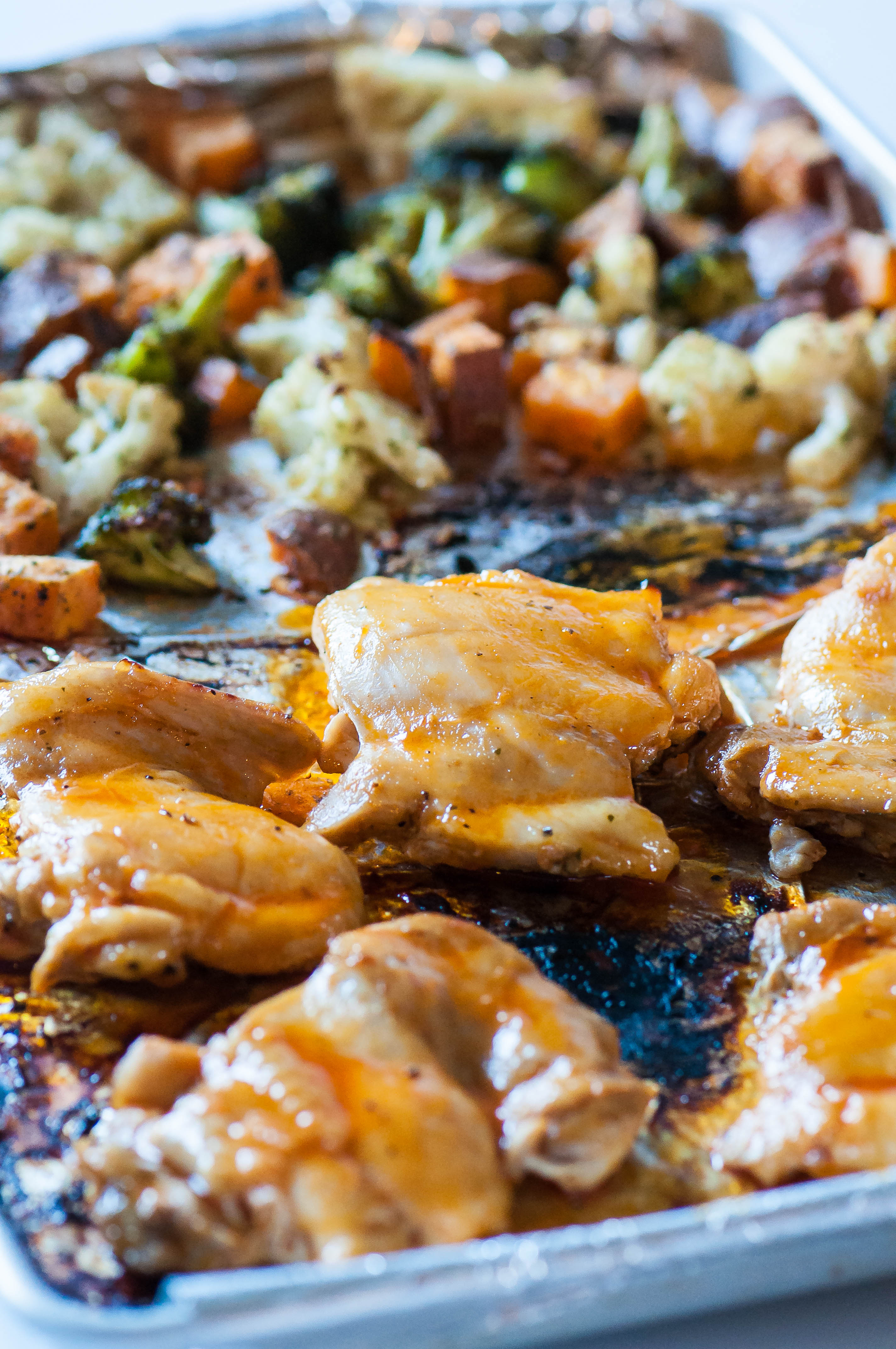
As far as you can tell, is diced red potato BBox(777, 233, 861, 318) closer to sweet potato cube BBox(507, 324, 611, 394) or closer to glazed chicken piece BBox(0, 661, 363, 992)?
sweet potato cube BBox(507, 324, 611, 394)

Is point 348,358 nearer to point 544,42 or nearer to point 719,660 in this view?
point 719,660

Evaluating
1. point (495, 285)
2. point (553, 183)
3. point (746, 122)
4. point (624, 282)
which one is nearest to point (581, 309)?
point (624, 282)

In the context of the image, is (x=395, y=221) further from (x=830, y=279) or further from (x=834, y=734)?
(x=834, y=734)

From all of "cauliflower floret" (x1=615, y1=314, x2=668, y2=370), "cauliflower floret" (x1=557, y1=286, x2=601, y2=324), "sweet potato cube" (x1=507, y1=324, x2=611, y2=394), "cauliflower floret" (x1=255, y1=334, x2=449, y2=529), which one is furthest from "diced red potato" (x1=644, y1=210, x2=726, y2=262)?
"cauliflower floret" (x1=255, y1=334, x2=449, y2=529)

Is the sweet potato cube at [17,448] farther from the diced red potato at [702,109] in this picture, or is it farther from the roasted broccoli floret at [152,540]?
the diced red potato at [702,109]

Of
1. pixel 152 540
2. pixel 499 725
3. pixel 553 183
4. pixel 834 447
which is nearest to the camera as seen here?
pixel 499 725

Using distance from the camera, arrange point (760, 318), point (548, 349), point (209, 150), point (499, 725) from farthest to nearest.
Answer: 1. point (209, 150)
2. point (760, 318)
3. point (548, 349)
4. point (499, 725)

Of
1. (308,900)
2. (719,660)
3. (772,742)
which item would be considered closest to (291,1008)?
(308,900)
